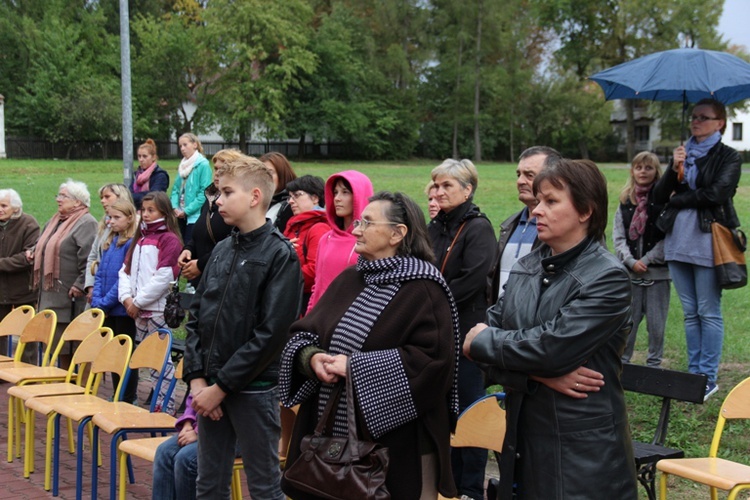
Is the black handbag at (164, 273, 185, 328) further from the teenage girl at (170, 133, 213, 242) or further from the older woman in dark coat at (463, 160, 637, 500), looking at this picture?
the older woman in dark coat at (463, 160, 637, 500)

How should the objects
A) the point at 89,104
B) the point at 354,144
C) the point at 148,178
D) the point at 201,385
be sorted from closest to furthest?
1. the point at 201,385
2. the point at 148,178
3. the point at 89,104
4. the point at 354,144

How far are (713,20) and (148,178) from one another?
45.2 meters

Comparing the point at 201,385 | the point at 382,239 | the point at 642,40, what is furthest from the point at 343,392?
the point at 642,40

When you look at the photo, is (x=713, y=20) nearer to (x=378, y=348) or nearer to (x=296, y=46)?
(x=296, y=46)

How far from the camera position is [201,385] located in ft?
13.6

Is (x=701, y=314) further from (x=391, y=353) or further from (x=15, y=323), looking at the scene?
(x=15, y=323)

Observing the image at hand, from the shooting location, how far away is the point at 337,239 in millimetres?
5035

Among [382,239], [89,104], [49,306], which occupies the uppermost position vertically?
[89,104]

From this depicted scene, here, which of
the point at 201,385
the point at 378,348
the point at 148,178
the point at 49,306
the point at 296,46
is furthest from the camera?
the point at 296,46

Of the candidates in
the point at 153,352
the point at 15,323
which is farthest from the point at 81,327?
the point at 153,352

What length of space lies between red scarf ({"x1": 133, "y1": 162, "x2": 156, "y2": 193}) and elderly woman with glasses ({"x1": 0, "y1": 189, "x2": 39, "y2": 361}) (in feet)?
7.61

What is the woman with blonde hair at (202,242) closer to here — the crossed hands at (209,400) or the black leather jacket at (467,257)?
the black leather jacket at (467,257)

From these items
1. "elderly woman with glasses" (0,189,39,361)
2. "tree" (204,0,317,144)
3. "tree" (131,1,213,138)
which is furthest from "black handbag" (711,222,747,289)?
"tree" (204,0,317,144)

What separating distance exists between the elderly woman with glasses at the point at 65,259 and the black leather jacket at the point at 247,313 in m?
4.46
